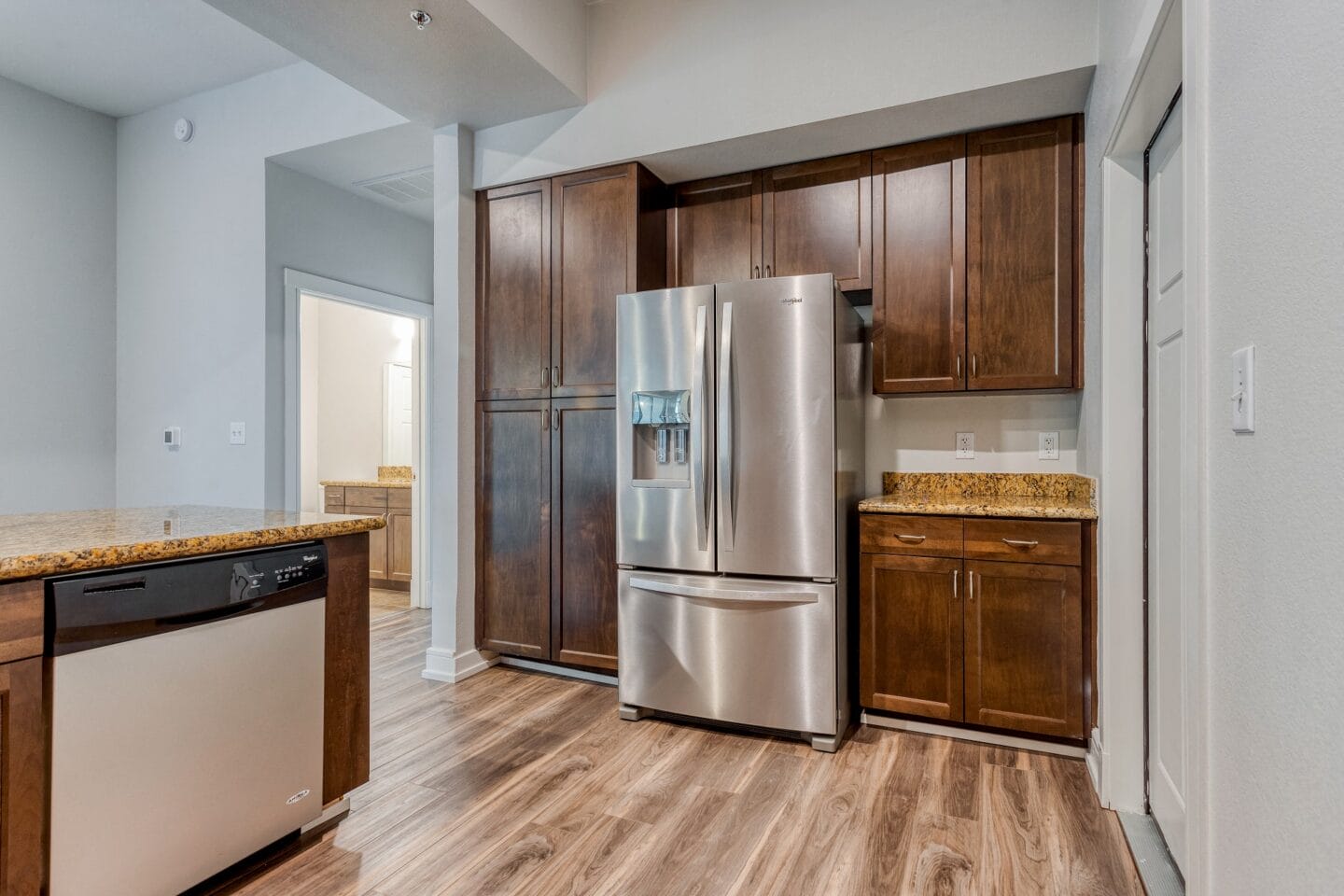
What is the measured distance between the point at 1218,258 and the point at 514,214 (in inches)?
121

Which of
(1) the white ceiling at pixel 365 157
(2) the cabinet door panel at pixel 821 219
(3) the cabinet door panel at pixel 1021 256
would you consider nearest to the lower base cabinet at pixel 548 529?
(2) the cabinet door panel at pixel 821 219

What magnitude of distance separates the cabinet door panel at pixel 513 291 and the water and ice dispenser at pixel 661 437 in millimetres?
734

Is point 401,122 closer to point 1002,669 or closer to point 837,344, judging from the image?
point 837,344

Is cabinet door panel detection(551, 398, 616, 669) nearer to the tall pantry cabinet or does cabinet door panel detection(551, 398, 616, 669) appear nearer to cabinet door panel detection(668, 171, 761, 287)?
the tall pantry cabinet

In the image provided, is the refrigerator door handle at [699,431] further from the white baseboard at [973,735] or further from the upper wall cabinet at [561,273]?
the white baseboard at [973,735]

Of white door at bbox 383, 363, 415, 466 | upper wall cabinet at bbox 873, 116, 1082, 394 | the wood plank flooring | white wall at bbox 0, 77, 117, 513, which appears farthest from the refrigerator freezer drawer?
white door at bbox 383, 363, 415, 466

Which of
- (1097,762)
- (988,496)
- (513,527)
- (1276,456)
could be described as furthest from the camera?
(513,527)

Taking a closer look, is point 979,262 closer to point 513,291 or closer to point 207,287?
point 513,291

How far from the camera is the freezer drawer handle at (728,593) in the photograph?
8.52ft

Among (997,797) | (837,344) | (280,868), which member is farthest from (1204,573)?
(280,868)

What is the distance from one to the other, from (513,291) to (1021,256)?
233cm

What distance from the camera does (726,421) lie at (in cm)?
268

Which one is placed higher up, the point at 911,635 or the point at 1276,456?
the point at 1276,456

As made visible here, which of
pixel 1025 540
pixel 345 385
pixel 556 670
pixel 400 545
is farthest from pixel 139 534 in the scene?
pixel 345 385
